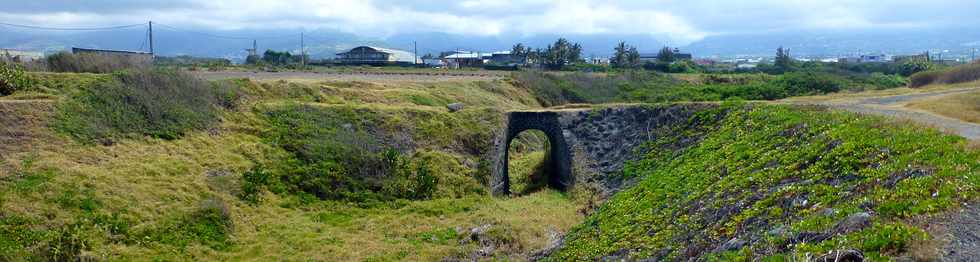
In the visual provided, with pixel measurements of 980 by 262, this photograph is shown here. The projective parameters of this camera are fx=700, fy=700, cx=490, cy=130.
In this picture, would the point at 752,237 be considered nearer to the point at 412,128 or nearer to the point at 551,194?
the point at 551,194

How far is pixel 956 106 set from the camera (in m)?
25.7

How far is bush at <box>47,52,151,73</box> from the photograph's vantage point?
35.3 metres

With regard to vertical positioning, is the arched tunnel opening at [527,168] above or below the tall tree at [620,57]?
below

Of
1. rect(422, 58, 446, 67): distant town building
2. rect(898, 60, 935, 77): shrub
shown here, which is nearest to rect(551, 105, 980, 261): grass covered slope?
rect(898, 60, 935, 77): shrub

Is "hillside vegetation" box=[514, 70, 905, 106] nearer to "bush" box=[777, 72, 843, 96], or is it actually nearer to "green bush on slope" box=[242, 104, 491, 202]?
"bush" box=[777, 72, 843, 96]

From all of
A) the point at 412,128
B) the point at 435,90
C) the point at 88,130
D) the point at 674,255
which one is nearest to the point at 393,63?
the point at 435,90

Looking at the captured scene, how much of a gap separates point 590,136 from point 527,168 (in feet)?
15.3

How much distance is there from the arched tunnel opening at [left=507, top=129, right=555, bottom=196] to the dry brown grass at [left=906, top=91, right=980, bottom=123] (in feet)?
50.5

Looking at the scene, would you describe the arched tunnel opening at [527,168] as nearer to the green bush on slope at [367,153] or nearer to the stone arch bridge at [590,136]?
the stone arch bridge at [590,136]

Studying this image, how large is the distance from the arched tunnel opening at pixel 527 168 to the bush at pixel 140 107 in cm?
1385

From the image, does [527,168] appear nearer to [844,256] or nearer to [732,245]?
[732,245]

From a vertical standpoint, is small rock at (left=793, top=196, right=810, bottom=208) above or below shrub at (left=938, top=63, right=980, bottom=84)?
below

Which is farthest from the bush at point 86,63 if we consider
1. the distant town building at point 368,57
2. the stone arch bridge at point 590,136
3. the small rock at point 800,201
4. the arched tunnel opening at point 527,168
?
the distant town building at point 368,57

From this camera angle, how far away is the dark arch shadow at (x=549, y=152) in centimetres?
3108
